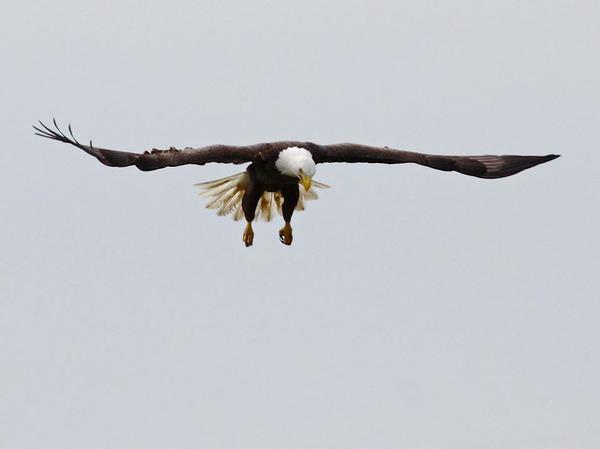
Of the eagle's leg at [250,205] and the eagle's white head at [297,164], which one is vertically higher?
the eagle's white head at [297,164]

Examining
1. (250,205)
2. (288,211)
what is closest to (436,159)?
(288,211)

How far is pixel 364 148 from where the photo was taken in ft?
61.6

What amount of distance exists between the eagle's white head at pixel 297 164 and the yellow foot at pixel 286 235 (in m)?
1.02

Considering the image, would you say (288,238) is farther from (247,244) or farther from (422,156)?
(422,156)

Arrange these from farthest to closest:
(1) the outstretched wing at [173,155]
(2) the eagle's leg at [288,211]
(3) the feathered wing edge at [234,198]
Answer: (3) the feathered wing edge at [234,198] → (2) the eagle's leg at [288,211] → (1) the outstretched wing at [173,155]

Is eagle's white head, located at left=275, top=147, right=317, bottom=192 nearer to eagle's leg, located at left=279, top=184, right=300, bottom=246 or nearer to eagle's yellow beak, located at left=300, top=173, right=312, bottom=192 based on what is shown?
eagle's yellow beak, located at left=300, top=173, right=312, bottom=192

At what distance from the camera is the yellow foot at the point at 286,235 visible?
18.5 meters

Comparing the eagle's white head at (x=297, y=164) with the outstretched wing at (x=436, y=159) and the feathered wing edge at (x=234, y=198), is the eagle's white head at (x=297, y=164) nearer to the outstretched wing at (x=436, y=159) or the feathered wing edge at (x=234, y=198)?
the outstretched wing at (x=436, y=159)

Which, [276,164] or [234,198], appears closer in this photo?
[276,164]

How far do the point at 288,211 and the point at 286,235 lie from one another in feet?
0.92

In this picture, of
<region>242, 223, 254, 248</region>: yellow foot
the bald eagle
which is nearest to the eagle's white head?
the bald eagle

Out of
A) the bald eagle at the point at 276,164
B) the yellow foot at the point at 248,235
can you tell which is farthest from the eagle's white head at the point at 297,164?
the yellow foot at the point at 248,235

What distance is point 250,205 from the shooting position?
725 inches

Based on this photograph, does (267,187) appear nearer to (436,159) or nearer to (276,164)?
(276,164)
